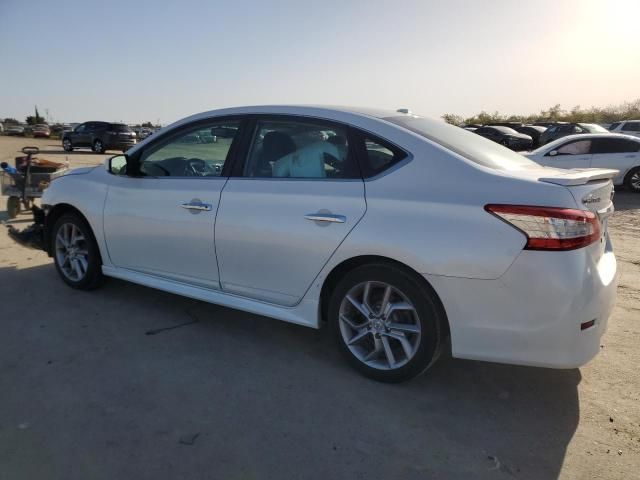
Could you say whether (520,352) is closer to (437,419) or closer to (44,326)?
(437,419)

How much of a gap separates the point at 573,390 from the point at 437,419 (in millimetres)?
980

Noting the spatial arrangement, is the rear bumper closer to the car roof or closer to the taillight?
the taillight

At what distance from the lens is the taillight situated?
2.60 m

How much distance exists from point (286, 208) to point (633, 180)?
1225 centimetres

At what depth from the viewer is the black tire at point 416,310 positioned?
9.64ft

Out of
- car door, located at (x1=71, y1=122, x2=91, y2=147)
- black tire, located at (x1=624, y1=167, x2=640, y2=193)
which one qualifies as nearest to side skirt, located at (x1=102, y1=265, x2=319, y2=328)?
black tire, located at (x1=624, y1=167, x2=640, y2=193)

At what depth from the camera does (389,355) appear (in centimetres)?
319

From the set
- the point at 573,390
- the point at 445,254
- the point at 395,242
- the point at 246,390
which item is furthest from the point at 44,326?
the point at 573,390

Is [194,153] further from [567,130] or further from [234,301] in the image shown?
[567,130]

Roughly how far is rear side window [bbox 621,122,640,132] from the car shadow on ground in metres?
23.2

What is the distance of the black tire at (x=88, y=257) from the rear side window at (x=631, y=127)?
24.1m

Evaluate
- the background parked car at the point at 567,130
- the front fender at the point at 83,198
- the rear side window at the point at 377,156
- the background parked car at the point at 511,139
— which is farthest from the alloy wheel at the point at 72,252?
the background parked car at the point at 511,139

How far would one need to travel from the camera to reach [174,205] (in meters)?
3.91

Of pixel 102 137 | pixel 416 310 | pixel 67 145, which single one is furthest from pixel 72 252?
pixel 67 145
